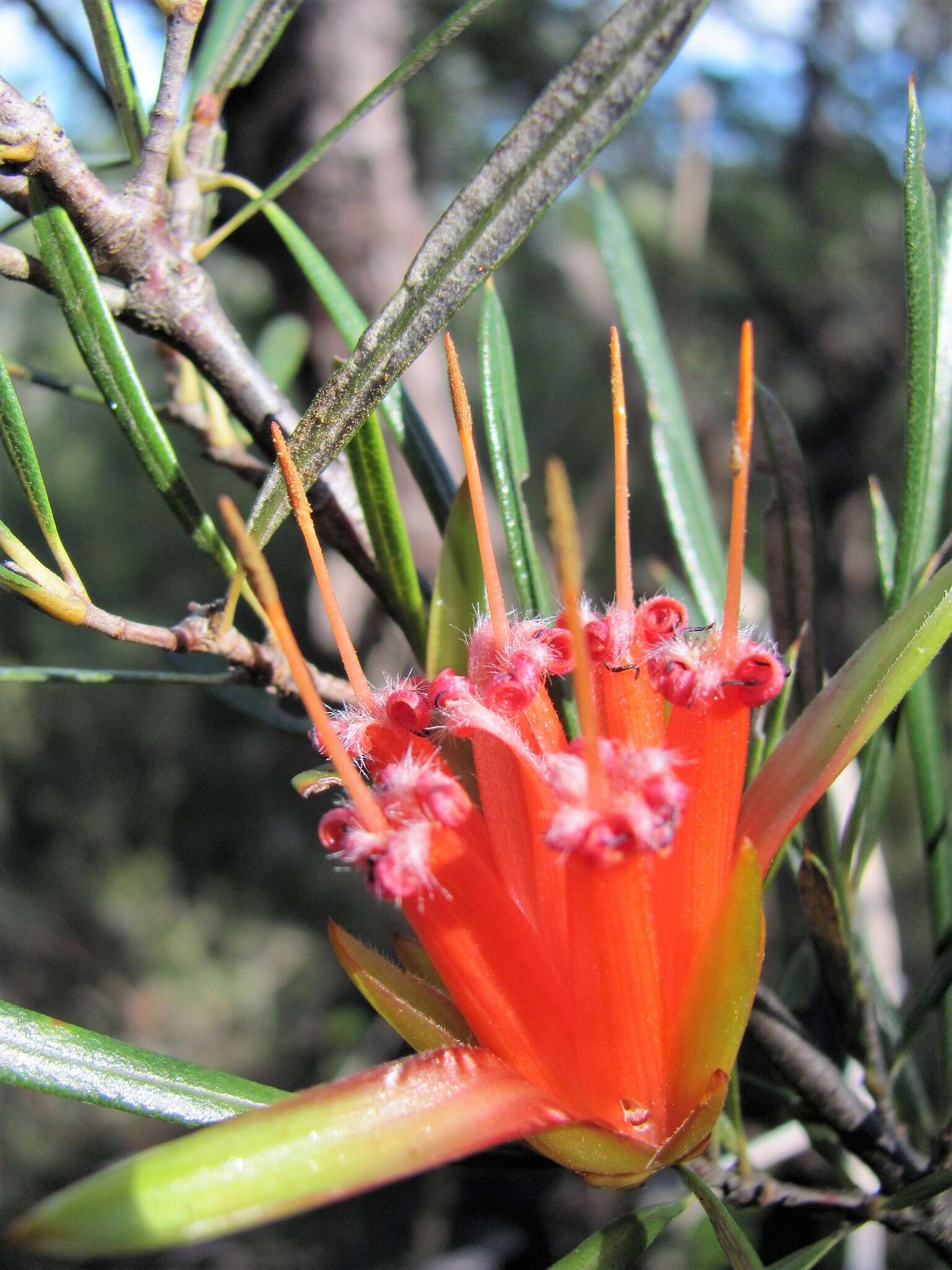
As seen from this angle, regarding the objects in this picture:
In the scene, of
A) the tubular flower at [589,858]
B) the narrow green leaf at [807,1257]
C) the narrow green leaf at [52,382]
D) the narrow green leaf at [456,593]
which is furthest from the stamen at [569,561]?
the narrow green leaf at [52,382]

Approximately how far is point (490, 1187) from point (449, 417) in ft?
6.32

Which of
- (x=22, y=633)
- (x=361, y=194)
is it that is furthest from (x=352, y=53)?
(x=22, y=633)

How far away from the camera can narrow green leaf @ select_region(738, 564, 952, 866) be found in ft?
1.12

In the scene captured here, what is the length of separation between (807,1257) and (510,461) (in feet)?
1.21

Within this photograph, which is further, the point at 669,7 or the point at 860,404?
the point at 860,404

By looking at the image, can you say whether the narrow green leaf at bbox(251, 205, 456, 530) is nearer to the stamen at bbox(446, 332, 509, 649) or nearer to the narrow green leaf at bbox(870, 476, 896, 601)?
the stamen at bbox(446, 332, 509, 649)

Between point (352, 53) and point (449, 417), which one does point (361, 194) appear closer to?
point (352, 53)

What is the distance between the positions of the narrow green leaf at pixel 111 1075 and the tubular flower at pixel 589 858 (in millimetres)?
65

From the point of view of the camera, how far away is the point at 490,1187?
2.34 metres

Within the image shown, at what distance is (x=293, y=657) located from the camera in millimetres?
297

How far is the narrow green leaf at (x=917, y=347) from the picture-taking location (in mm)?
403

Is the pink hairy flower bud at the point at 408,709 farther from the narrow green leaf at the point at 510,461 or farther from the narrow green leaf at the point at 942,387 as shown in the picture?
the narrow green leaf at the point at 942,387

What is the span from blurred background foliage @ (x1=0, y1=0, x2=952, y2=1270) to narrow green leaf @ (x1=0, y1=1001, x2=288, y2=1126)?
28.1 inches

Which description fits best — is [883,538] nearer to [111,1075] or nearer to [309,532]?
[309,532]
